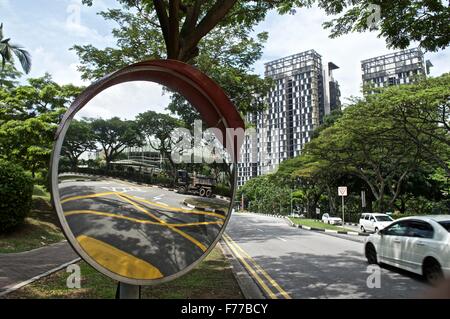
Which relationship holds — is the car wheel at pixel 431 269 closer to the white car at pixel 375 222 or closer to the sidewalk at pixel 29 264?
the sidewalk at pixel 29 264

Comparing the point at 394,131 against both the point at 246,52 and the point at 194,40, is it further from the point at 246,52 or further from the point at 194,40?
the point at 194,40

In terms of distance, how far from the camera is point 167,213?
71.0 inches

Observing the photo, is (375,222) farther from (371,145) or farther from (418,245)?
(418,245)

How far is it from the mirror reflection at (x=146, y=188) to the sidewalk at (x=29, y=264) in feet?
14.4

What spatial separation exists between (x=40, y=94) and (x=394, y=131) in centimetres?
2035

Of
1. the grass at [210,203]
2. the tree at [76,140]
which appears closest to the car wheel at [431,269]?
the grass at [210,203]

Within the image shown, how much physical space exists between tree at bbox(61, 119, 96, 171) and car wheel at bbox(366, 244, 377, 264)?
986cm

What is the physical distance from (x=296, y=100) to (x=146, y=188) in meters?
77.0

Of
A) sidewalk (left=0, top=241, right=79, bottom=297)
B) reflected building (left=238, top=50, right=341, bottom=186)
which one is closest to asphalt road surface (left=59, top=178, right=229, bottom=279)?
sidewalk (left=0, top=241, right=79, bottom=297)

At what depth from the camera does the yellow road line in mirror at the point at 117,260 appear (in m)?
1.54

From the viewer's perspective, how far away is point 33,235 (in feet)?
39.4

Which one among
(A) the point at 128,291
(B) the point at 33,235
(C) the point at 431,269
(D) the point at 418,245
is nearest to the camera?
(A) the point at 128,291

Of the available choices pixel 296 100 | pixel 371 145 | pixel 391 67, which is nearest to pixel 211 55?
pixel 371 145

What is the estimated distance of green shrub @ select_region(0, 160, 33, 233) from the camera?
36.3 feet
